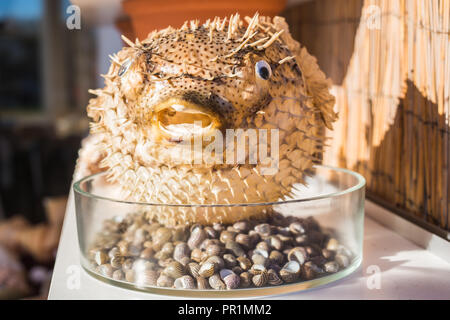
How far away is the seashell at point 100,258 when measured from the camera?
852mm

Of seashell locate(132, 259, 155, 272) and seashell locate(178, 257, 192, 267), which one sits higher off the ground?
seashell locate(178, 257, 192, 267)

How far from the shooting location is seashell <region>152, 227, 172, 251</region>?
83 centimetres

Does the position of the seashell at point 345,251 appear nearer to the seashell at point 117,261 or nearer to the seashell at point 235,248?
the seashell at point 235,248

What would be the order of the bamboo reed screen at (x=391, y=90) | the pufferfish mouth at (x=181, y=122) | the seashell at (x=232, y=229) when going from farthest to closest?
the bamboo reed screen at (x=391, y=90) → the seashell at (x=232, y=229) → the pufferfish mouth at (x=181, y=122)

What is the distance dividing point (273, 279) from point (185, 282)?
141 millimetres

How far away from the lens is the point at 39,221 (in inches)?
82.5

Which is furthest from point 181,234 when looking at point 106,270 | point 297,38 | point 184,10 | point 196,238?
point 297,38

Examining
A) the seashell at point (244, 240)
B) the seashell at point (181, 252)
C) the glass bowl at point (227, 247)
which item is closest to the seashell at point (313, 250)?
the glass bowl at point (227, 247)

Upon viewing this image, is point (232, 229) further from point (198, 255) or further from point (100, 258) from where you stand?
point (100, 258)

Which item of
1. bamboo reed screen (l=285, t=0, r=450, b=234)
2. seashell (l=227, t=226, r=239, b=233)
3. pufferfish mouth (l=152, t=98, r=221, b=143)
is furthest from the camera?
bamboo reed screen (l=285, t=0, r=450, b=234)

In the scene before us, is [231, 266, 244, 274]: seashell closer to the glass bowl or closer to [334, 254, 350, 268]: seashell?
the glass bowl

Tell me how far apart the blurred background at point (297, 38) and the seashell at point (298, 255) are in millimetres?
337

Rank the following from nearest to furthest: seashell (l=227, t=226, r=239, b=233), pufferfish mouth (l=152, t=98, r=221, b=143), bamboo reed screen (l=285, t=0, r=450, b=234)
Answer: pufferfish mouth (l=152, t=98, r=221, b=143), seashell (l=227, t=226, r=239, b=233), bamboo reed screen (l=285, t=0, r=450, b=234)

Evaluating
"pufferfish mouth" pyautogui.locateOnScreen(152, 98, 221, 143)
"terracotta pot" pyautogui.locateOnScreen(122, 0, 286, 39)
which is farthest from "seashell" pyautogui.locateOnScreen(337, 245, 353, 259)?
"terracotta pot" pyautogui.locateOnScreen(122, 0, 286, 39)
